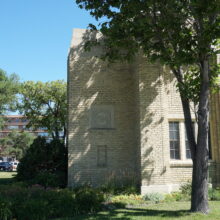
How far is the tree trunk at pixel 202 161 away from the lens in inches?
305

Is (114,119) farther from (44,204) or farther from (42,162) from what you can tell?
(44,204)

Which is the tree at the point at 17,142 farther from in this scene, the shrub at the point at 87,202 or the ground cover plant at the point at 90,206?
the shrub at the point at 87,202

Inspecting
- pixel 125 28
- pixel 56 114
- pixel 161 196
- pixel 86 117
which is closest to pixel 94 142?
pixel 86 117

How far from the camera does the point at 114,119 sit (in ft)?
43.2

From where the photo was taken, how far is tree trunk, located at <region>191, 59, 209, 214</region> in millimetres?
7742

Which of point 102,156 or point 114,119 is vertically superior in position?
point 114,119

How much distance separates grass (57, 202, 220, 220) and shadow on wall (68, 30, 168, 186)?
112 inches

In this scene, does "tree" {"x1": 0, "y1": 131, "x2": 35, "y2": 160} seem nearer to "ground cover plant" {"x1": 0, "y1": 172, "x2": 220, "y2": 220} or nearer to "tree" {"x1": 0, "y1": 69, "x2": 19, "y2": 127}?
"tree" {"x1": 0, "y1": 69, "x2": 19, "y2": 127}

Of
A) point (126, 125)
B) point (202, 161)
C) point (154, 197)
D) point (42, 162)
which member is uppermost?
point (126, 125)

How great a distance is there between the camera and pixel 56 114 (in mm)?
30750

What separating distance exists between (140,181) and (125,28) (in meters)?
6.45

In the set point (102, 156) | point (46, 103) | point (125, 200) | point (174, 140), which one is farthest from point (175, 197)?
point (46, 103)

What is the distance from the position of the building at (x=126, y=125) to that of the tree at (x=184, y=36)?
3.04 meters

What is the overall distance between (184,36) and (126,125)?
6056 mm
